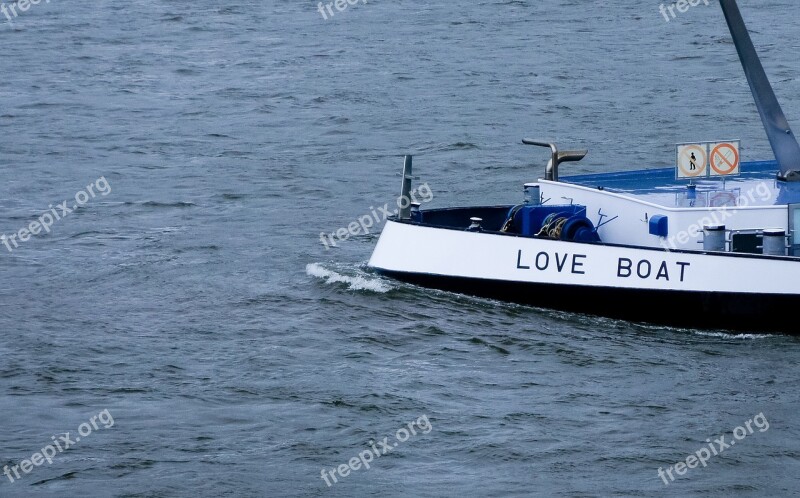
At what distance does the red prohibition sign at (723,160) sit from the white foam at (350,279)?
492cm

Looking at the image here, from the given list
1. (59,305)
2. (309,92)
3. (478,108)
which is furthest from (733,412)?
(309,92)

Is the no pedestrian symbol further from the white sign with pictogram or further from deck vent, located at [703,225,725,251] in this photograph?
deck vent, located at [703,225,725,251]

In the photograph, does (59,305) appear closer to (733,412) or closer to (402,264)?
(402,264)

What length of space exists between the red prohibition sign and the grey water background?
2.75 meters

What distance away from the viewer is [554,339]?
1997 centimetres

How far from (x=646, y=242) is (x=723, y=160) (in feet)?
6.01

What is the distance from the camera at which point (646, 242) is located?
67.7ft

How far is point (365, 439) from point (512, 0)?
38241 mm

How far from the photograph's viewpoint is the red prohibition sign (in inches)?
841

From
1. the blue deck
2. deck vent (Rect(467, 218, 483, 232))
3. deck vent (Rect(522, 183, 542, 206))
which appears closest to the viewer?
the blue deck

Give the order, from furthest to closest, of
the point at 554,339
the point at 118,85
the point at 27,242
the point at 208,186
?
1. the point at 118,85
2. the point at 208,186
3. the point at 27,242
4. the point at 554,339

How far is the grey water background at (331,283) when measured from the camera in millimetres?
16188

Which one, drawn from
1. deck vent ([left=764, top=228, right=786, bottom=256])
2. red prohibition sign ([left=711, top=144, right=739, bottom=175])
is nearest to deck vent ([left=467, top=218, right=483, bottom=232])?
red prohibition sign ([left=711, top=144, right=739, bottom=175])

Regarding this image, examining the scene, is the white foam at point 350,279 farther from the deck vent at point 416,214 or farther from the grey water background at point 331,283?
the deck vent at point 416,214
